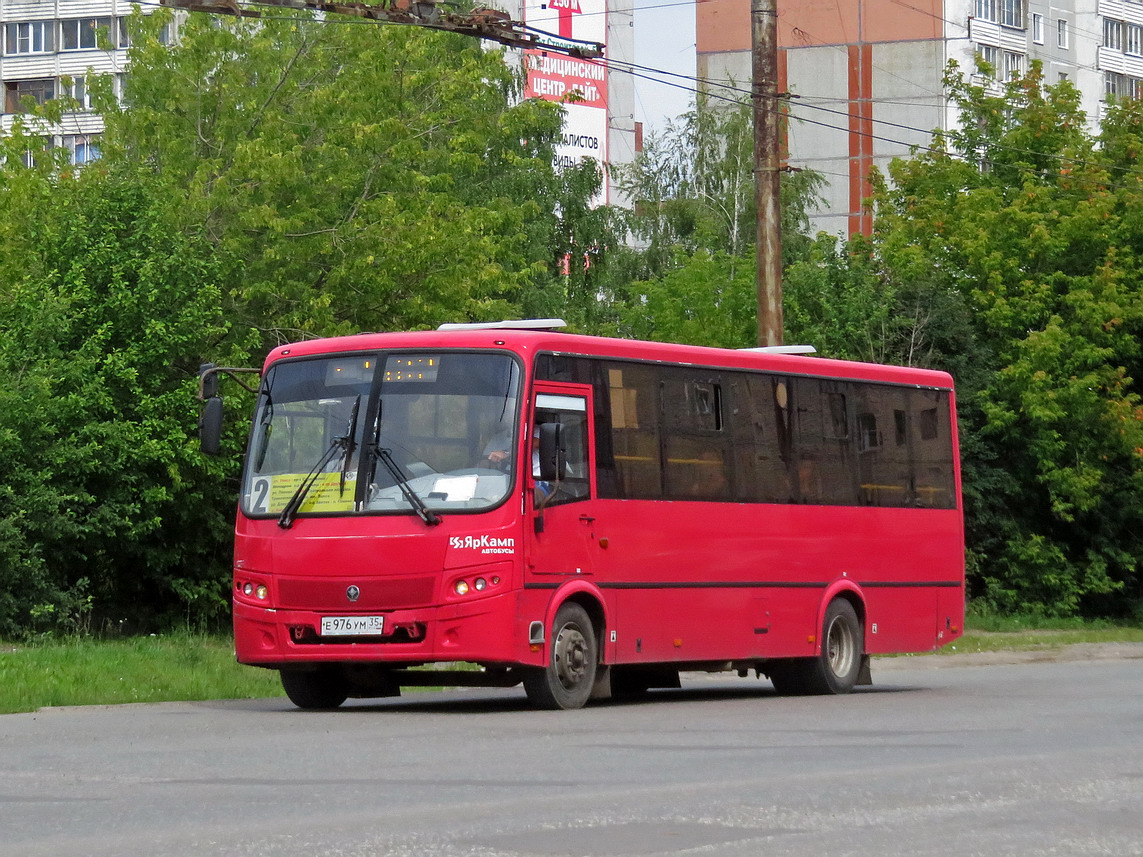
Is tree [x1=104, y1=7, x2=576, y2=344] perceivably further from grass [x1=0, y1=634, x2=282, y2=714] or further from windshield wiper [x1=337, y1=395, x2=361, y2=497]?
windshield wiper [x1=337, y1=395, x2=361, y2=497]

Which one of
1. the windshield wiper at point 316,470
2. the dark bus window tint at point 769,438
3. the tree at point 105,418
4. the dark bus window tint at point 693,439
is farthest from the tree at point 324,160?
the windshield wiper at point 316,470

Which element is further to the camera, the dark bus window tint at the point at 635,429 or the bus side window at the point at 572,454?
the dark bus window tint at the point at 635,429

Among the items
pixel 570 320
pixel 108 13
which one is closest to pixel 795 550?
pixel 570 320

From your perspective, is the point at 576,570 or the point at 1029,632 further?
the point at 1029,632

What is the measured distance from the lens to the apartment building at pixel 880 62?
9188 cm

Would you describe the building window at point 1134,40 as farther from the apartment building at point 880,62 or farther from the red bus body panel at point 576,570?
the red bus body panel at point 576,570

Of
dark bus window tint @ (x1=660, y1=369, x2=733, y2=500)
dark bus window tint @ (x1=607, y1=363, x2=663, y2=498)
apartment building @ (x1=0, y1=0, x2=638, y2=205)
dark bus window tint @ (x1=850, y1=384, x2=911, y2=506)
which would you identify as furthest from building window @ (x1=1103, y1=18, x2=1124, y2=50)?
dark bus window tint @ (x1=607, y1=363, x2=663, y2=498)

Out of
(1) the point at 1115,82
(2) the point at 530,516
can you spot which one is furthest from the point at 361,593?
(1) the point at 1115,82

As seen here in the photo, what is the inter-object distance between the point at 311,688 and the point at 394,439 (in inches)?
93.9

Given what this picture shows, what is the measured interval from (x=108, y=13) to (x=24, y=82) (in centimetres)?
556

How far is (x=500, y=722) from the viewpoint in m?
16.0

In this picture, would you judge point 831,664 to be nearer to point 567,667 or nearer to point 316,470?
point 567,667

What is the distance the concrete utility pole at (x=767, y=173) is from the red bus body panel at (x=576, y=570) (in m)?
3.79

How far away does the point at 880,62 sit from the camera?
306 feet
